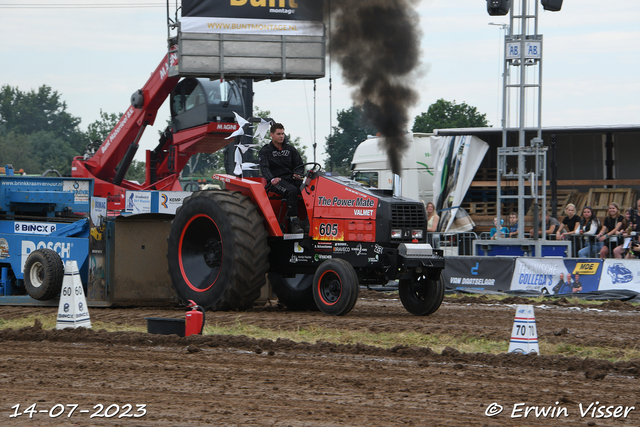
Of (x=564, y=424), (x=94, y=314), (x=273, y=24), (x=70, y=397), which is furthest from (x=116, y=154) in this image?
(x=564, y=424)

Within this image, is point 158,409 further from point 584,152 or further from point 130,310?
point 584,152

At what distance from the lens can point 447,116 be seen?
6919 centimetres

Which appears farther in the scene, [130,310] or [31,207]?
[31,207]

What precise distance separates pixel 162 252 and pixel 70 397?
20.3 feet

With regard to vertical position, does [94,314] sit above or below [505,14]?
below

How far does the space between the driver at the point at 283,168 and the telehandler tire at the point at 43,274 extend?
11.0 ft

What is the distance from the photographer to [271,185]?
10.4m

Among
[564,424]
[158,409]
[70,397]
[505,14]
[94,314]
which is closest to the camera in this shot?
[564,424]

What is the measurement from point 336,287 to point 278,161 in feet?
6.11

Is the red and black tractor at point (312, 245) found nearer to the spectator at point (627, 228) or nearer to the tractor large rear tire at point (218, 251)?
the tractor large rear tire at point (218, 251)

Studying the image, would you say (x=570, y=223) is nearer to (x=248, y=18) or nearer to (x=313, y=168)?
(x=313, y=168)

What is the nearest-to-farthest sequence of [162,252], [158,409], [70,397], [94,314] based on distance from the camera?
[158,409] → [70,397] → [94,314] → [162,252]

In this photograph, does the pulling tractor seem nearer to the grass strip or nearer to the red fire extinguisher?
the grass strip

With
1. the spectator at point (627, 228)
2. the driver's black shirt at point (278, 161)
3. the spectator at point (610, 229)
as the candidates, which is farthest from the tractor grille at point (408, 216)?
the spectator at point (610, 229)
